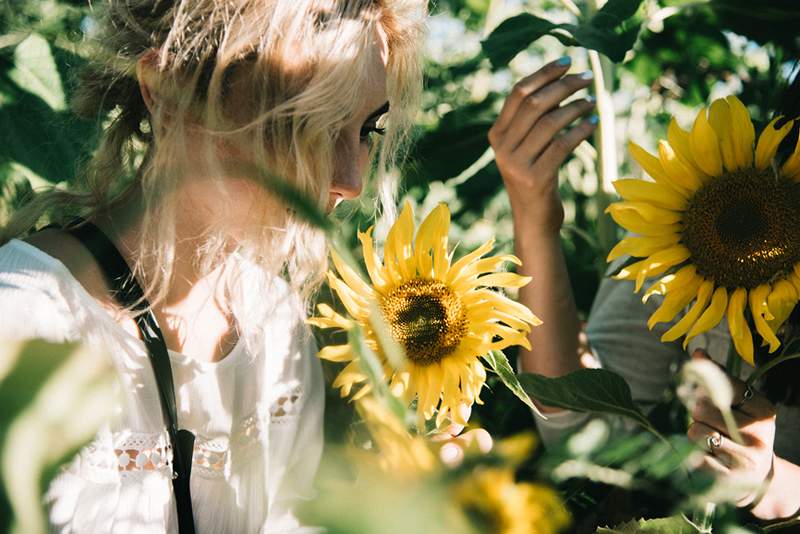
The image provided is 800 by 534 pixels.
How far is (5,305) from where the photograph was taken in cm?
64

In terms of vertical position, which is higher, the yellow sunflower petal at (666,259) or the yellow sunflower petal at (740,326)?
the yellow sunflower petal at (666,259)

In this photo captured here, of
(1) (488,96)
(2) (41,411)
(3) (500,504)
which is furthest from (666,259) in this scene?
(1) (488,96)

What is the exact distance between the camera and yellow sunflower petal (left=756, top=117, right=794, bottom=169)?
488 millimetres

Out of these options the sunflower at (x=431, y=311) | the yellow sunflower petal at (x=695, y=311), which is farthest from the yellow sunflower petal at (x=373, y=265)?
the yellow sunflower petal at (x=695, y=311)

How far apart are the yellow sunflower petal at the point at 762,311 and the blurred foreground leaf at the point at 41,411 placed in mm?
455

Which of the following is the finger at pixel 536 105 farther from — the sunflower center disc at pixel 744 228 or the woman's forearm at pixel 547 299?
Answer: the sunflower center disc at pixel 744 228

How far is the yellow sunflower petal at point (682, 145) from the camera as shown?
496 millimetres

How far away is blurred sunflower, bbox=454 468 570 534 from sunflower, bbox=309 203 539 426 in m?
0.26

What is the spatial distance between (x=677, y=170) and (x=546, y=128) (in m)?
0.20

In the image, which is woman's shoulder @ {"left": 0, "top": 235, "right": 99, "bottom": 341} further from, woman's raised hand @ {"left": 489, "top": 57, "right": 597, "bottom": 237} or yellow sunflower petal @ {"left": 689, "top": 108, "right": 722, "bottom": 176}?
yellow sunflower petal @ {"left": 689, "top": 108, "right": 722, "bottom": 176}

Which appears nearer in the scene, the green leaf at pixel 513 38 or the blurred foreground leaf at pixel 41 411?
the blurred foreground leaf at pixel 41 411

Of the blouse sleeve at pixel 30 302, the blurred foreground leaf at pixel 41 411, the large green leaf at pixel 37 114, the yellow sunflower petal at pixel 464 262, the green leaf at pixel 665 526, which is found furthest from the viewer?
the large green leaf at pixel 37 114

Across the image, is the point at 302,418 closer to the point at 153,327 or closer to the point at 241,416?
the point at 241,416

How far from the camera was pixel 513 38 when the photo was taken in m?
0.73
